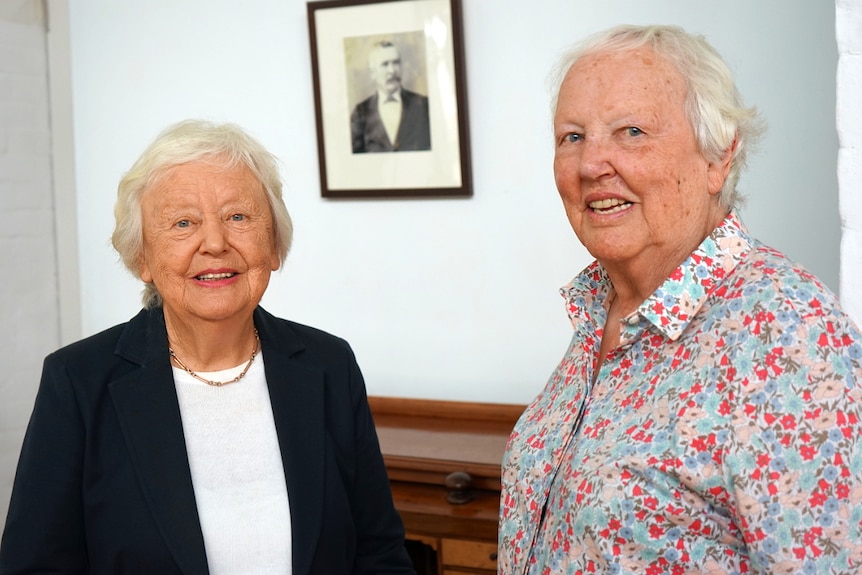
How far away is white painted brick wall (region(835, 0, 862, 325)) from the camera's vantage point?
1.99 metres

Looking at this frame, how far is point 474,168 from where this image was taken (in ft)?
10.7

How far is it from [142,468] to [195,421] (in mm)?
144

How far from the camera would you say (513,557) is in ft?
5.47

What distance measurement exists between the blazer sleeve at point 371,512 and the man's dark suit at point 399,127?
1412 millimetres

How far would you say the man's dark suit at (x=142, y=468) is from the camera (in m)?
1.71

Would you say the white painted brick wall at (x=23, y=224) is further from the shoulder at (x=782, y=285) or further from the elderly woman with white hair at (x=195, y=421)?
the shoulder at (x=782, y=285)

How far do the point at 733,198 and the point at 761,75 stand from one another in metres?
1.38

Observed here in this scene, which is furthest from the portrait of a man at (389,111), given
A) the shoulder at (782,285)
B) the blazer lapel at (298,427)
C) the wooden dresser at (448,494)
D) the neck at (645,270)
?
the shoulder at (782,285)

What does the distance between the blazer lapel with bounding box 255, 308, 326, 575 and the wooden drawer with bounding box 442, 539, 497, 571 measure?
1066 mm

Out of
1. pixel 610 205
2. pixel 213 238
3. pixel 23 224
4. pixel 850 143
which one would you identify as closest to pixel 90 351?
pixel 213 238

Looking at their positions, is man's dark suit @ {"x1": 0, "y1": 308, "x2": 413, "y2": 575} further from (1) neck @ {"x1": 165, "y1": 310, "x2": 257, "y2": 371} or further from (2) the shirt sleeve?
(2) the shirt sleeve

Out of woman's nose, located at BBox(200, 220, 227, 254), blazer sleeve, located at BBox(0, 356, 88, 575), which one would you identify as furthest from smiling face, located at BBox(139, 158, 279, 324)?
blazer sleeve, located at BBox(0, 356, 88, 575)

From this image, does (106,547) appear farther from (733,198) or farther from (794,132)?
(794,132)

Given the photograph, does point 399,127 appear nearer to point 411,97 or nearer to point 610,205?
point 411,97
